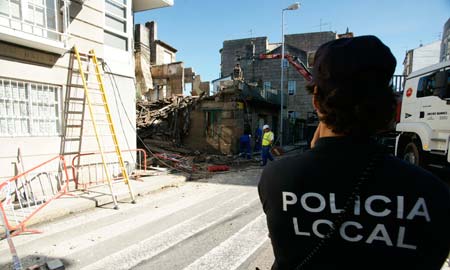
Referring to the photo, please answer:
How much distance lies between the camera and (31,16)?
6691 mm

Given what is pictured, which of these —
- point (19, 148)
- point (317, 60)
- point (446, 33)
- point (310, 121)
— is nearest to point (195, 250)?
point (317, 60)

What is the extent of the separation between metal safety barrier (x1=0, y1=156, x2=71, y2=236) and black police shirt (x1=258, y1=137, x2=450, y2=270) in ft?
17.5

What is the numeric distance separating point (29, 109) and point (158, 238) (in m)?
5.00

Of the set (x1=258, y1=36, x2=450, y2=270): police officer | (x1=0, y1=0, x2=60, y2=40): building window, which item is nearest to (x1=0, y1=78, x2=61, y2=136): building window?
(x1=0, y1=0, x2=60, y2=40): building window

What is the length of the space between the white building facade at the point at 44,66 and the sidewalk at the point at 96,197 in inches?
51.4

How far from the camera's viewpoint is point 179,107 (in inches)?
664

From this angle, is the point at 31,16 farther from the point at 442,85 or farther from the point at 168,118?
the point at 168,118

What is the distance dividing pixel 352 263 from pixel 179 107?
53.6ft

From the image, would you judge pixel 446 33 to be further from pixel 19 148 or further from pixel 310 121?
pixel 19 148

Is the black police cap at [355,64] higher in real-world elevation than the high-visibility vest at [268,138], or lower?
higher

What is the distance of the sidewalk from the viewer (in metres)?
5.45

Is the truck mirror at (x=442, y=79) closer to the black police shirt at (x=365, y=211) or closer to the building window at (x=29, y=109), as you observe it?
the black police shirt at (x=365, y=211)

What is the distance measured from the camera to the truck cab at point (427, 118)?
21.8 feet

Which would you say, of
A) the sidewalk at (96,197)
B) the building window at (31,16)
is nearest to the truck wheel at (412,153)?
the sidewalk at (96,197)
